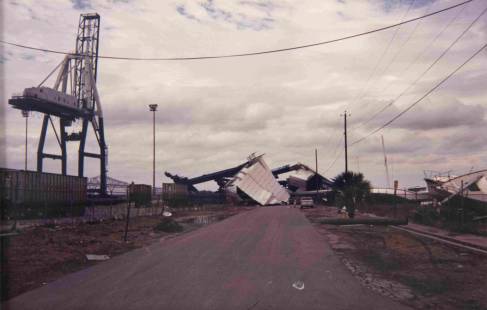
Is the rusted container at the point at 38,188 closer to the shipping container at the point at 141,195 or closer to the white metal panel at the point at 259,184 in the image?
the shipping container at the point at 141,195

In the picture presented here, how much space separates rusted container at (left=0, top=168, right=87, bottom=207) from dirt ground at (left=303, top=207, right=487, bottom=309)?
48.3 ft

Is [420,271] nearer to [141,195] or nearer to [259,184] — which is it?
[141,195]

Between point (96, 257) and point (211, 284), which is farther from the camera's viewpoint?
point (96, 257)

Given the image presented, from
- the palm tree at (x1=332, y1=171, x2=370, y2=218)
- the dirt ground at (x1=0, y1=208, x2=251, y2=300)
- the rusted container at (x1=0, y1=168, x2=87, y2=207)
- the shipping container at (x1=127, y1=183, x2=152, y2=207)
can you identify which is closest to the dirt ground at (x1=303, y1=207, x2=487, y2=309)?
the dirt ground at (x1=0, y1=208, x2=251, y2=300)

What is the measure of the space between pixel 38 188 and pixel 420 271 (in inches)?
897

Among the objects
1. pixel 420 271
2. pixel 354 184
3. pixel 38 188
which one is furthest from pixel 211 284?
pixel 354 184

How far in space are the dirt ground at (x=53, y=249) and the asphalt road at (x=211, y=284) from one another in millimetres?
716

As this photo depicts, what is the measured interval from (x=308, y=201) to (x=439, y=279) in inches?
2558

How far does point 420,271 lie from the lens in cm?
1377

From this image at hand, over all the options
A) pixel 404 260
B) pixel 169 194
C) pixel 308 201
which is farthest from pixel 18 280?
pixel 308 201

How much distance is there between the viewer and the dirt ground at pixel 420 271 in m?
10.3

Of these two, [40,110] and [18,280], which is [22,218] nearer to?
[18,280]

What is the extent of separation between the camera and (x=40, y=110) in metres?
61.1

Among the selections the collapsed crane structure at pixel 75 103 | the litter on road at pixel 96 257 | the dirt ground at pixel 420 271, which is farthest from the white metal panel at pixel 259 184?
the litter on road at pixel 96 257
